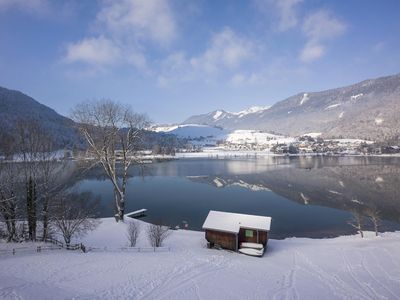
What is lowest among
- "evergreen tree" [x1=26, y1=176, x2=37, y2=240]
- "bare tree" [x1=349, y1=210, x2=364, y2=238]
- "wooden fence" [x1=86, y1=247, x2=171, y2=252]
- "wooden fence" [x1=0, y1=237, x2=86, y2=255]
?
"bare tree" [x1=349, y1=210, x2=364, y2=238]

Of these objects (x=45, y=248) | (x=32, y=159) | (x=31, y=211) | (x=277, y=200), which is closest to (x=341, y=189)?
(x=277, y=200)

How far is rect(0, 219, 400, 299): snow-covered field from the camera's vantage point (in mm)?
15891

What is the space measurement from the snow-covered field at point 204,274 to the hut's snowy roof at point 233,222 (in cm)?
228

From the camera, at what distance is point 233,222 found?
29969 mm

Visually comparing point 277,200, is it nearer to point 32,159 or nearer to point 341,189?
point 341,189

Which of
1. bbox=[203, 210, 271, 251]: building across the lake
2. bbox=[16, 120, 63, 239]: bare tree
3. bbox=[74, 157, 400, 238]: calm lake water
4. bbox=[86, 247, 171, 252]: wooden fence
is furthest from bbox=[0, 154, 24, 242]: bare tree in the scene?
bbox=[203, 210, 271, 251]: building across the lake

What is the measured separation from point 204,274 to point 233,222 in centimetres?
1095

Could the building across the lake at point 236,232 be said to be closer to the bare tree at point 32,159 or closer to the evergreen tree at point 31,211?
the bare tree at point 32,159

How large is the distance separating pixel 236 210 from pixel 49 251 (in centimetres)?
2966

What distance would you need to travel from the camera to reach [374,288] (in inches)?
738

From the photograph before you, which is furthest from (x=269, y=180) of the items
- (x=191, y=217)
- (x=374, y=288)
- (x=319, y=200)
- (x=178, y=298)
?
(x=178, y=298)

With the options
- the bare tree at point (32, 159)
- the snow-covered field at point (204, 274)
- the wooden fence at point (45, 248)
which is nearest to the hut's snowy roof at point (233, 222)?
the snow-covered field at point (204, 274)

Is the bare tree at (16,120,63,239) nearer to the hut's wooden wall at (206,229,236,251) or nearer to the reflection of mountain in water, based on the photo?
the hut's wooden wall at (206,229,236,251)

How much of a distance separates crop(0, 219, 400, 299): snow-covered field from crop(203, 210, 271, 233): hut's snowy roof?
2279 millimetres
